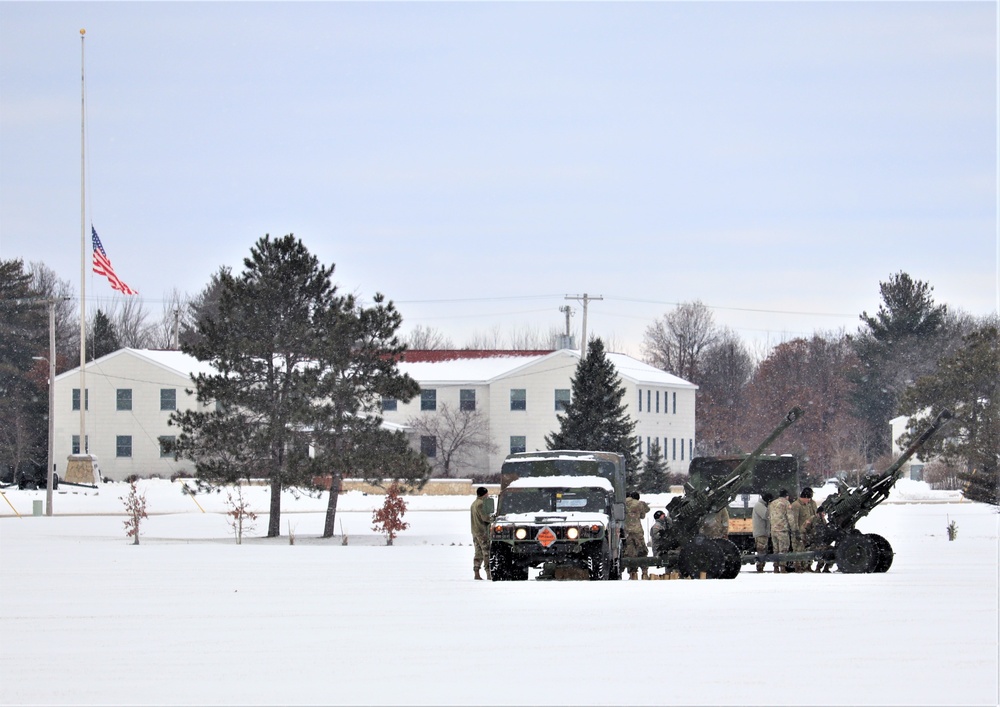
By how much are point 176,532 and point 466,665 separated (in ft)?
115

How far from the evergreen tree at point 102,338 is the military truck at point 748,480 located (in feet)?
259

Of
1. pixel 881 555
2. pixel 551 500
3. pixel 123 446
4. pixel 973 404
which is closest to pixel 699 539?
pixel 551 500

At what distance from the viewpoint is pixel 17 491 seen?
67375 mm

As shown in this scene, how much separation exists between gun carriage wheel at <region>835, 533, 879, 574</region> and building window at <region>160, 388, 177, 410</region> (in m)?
58.9

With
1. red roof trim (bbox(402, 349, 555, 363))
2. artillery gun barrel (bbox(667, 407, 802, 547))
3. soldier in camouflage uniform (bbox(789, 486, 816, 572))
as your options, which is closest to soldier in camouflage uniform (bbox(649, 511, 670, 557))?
artillery gun barrel (bbox(667, 407, 802, 547))

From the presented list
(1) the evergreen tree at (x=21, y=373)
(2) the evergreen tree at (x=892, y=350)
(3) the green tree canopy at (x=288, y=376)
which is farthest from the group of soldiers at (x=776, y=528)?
(2) the evergreen tree at (x=892, y=350)

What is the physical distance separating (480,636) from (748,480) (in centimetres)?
1652

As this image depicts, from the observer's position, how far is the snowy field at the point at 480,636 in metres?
11.9

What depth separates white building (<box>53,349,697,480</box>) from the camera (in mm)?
78500

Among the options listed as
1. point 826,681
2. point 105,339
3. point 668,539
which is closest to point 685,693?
point 826,681

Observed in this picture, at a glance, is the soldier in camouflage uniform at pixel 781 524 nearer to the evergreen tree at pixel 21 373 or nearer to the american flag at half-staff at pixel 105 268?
the american flag at half-staff at pixel 105 268

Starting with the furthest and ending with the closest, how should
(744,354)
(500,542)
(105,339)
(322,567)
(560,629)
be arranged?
(744,354) → (105,339) → (322,567) → (500,542) → (560,629)

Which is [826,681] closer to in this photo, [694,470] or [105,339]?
[694,470]

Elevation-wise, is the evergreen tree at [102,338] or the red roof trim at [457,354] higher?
the evergreen tree at [102,338]
